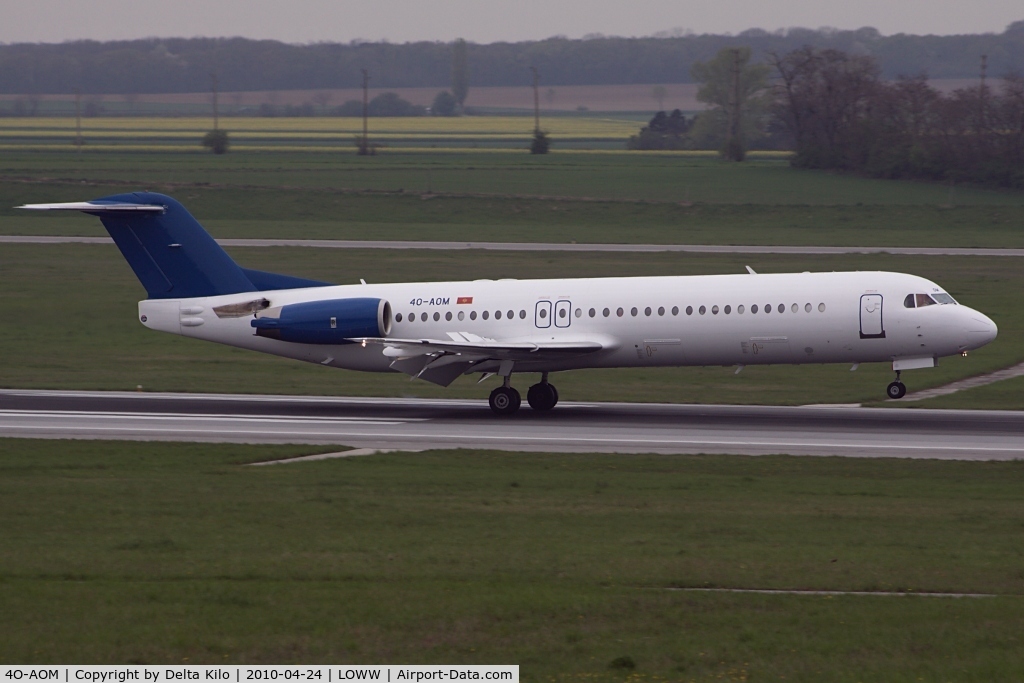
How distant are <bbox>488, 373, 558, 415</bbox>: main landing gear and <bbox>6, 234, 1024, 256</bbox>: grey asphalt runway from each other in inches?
1304

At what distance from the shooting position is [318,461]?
2581cm

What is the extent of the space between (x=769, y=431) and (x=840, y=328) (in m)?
3.82

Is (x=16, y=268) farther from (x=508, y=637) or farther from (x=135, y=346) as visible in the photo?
(x=508, y=637)

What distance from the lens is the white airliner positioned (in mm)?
31922

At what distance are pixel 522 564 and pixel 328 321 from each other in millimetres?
19078

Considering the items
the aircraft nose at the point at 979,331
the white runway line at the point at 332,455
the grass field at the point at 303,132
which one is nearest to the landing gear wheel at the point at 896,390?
the aircraft nose at the point at 979,331

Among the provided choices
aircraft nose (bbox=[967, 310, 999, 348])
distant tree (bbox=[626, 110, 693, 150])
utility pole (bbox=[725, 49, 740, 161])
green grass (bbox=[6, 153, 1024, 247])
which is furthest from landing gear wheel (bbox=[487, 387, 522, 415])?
distant tree (bbox=[626, 110, 693, 150])

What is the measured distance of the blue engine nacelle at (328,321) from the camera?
34.3 m

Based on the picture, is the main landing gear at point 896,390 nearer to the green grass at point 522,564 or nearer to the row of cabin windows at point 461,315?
the green grass at point 522,564

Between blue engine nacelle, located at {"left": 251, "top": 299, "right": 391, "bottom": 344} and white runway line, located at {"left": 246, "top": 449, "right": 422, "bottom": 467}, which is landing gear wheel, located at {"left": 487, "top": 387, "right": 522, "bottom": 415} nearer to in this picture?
blue engine nacelle, located at {"left": 251, "top": 299, "right": 391, "bottom": 344}

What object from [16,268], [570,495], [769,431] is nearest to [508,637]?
[570,495]

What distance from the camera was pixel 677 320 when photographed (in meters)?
32.7

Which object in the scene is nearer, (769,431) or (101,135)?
(769,431)

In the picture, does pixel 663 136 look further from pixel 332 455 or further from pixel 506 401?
pixel 332 455
